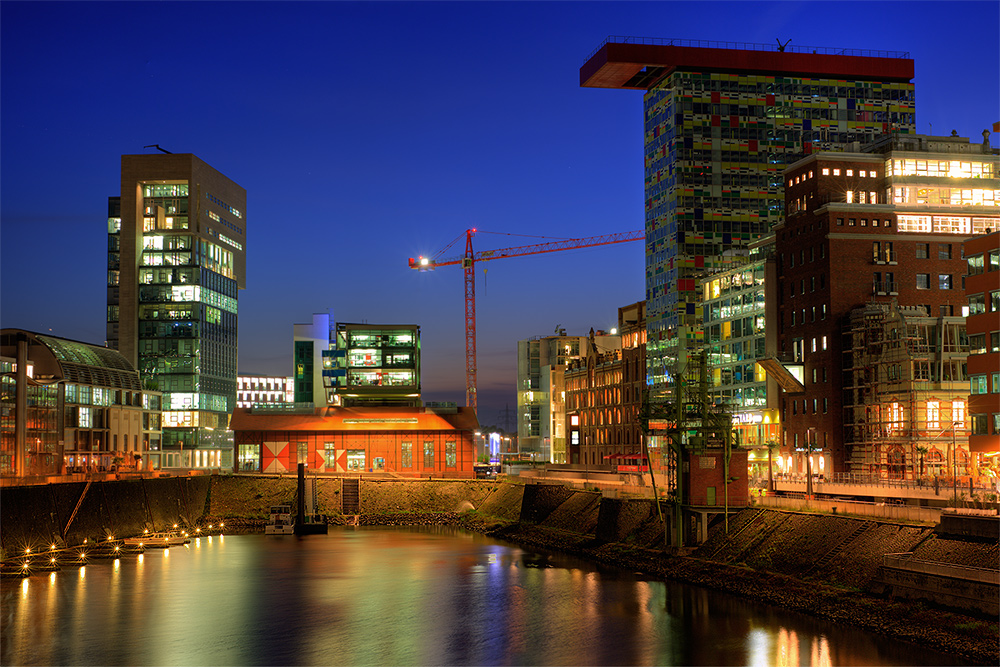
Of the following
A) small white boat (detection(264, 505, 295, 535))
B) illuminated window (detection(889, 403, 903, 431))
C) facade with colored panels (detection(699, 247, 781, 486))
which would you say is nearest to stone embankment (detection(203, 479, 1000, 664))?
small white boat (detection(264, 505, 295, 535))

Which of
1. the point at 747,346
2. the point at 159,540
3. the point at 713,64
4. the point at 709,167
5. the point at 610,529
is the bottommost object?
the point at 159,540

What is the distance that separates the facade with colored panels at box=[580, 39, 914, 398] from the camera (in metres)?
162

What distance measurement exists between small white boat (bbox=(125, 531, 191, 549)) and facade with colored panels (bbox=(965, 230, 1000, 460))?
70684 millimetres

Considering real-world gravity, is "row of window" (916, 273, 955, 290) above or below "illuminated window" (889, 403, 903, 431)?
above

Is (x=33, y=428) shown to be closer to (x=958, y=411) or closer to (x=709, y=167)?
(x=958, y=411)

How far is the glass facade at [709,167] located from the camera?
531 feet

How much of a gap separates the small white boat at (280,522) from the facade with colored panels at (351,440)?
77.8 ft

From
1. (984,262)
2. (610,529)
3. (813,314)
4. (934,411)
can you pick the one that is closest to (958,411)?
(934,411)

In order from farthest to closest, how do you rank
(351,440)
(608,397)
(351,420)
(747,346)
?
1. (608,397)
2. (351,420)
3. (351,440)
4. (747,346)

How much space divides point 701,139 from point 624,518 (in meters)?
94.6

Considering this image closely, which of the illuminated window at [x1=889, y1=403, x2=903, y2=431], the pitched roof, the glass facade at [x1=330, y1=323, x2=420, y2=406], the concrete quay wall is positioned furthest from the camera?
the glass facade at [x1=330, y1=323, x2=420, y2=406]

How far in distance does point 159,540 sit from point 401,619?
47.4 metres

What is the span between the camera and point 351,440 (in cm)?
14462

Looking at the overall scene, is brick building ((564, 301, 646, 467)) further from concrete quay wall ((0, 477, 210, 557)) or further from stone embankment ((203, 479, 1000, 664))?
concrete quay wall ((0, 477, 210, 557))
